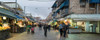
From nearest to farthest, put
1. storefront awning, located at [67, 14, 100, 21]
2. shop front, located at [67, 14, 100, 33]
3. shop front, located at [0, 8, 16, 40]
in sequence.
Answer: shop front, located at [0, 8, 16, 40] → storefront awning, located at [67, 14, 100, 21] → shop front, located at [67, 14, 100, 33]

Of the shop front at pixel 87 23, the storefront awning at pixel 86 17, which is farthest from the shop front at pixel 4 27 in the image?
the storefront awning at pixel 86 17

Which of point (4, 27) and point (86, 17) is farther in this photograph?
point (86, 17)

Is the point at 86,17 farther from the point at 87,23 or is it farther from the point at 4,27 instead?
the point at 4,27

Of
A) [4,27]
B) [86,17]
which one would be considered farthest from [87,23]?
[4,27]

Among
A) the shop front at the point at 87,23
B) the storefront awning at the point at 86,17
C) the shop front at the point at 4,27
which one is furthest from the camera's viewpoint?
the shop front at the point at 87,23

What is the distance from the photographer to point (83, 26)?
2486 centimetres

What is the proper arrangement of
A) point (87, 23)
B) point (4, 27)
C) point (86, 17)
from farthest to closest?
point (87, 23)
point (86, 17)
point (4, 27)

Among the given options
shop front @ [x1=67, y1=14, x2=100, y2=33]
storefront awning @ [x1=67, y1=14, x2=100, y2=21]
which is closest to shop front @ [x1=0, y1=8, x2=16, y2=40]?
shop front @ [x1=67, y1=14, x2=100, y2=33]

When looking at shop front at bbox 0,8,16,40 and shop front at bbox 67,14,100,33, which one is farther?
shop front at bbox 67,14,100,33

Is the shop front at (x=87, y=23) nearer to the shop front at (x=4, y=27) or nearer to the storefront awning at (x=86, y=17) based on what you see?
the storefront awning at (x=86, y=17)

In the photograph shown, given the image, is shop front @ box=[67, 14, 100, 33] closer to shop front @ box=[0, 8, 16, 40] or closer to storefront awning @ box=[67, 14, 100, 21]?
storefront awning @ box=[67, 14, 100, 21]

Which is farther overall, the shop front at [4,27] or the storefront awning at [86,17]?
the storefront awning at [86,17]

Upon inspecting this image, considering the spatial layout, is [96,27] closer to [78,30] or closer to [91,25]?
[91,25]

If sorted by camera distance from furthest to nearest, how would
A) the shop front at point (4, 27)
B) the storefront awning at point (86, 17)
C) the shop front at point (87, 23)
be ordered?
the shop front at point (87, 23) < the storefront awning at point (86, 17) < the shop front at point (4, 27)
